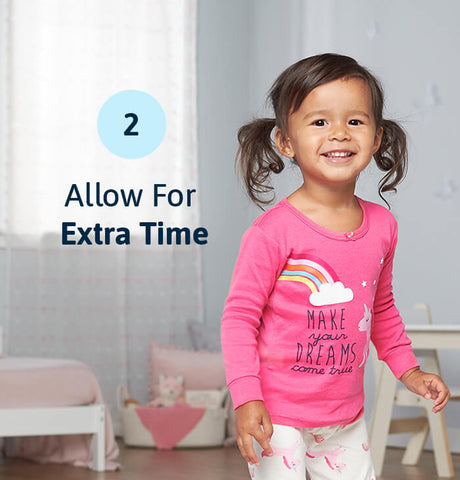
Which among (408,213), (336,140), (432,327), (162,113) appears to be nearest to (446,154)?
(408,213)

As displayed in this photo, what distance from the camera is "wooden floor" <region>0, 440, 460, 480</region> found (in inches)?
106

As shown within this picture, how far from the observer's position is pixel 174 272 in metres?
4.02

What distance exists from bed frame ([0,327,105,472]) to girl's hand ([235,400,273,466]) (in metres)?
1.86

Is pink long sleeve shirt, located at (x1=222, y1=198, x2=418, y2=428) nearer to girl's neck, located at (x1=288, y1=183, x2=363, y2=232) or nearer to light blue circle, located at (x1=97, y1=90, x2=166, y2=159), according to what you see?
girl's neck, located at (x1=288, y1=183, x2=363, y2=232)

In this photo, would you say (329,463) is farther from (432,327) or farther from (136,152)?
(136,152)

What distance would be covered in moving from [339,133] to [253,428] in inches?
15.1

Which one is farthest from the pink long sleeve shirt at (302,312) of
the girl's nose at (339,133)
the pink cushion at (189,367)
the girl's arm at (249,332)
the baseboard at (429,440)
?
the pink cushion at (189,367)

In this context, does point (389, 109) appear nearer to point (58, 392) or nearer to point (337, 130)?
point (58, 392)

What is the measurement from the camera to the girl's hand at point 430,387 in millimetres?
1103

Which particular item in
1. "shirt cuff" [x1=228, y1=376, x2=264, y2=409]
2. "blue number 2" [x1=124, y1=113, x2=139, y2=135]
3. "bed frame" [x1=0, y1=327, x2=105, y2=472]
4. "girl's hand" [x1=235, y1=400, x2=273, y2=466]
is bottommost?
"bed frame" [x1=0, y1=327, x2=105, y2=472]

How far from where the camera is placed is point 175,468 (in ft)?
9.31

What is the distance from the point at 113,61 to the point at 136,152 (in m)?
0.44

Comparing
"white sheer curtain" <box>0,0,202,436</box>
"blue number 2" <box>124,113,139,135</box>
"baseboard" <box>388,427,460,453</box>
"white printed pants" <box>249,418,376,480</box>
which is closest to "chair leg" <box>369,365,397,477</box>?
"baseboard" <box>388,427,460,453</box>

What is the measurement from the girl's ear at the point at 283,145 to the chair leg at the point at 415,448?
2.02 metres
